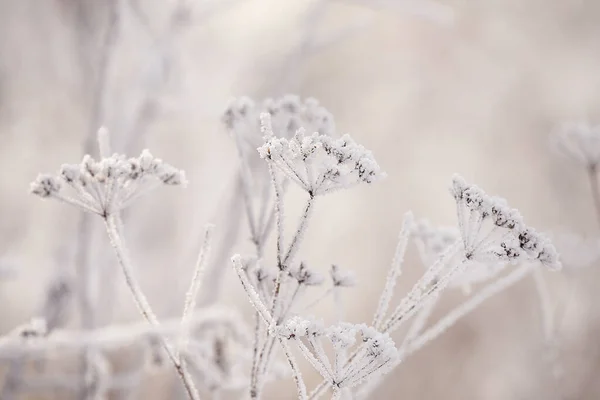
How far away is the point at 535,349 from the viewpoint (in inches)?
56.6

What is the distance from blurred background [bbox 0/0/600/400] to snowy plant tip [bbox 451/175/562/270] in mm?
207

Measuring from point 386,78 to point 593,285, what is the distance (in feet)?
2.99

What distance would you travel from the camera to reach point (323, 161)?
0.30 metres

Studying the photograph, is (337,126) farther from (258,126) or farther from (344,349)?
(344,349)

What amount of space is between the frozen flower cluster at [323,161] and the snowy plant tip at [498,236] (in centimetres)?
7

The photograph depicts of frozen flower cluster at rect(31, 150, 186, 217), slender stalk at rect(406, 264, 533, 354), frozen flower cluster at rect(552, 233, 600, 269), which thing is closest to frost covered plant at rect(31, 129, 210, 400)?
frozen flower cluster at rect(31, 150, 186, 217)

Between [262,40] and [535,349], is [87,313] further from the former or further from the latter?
[535,349]

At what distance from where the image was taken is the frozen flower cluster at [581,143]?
665mm

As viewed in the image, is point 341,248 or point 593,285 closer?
point 593,285

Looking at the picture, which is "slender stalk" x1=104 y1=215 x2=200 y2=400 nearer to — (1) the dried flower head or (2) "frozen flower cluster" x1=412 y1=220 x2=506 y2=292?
(1) the dried flower head

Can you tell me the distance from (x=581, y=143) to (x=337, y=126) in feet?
1.39

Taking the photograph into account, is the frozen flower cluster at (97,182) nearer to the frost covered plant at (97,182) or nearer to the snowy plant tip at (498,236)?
the frost covered plant at (97,182)

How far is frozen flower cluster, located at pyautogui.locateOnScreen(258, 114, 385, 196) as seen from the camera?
295 mm

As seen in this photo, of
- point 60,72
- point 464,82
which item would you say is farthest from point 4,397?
point 464,82
